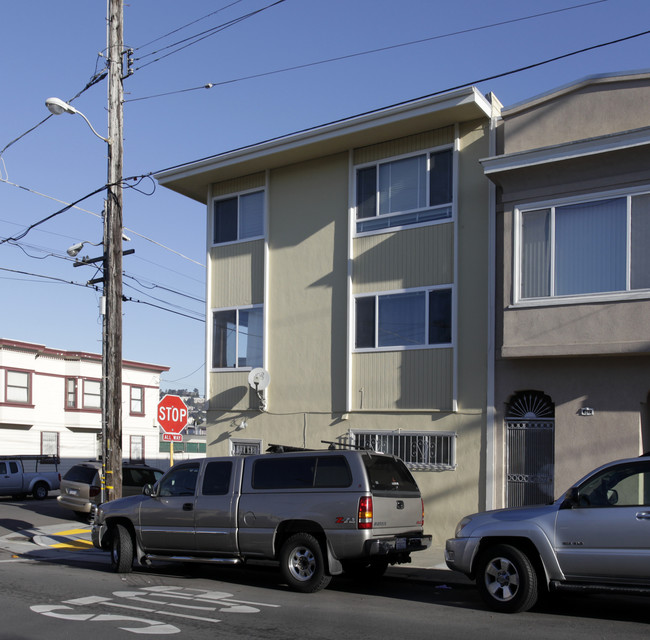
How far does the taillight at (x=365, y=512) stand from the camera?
33.0 ft

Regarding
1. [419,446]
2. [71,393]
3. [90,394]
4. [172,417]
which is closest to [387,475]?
[419,446]

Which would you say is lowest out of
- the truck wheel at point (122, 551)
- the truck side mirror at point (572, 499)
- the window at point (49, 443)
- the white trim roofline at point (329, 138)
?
the window at point (49, 443)

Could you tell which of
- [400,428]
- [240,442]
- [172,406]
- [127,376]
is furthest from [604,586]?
[127,376]

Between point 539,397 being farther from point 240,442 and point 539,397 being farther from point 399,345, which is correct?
point 240,442

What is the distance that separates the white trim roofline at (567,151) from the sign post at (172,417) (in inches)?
304

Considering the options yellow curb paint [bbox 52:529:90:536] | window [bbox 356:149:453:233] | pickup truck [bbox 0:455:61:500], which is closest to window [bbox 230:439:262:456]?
yellow curb paint [bbox 52:529:90:536]

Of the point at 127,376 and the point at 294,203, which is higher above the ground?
the point at 294,203

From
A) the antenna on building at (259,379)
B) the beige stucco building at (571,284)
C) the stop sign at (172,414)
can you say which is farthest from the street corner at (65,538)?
the beige stucco building at (571,284)

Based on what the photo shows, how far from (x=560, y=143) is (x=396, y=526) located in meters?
7.37

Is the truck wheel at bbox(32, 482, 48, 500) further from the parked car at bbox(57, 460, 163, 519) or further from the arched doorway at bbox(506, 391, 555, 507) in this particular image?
the arched doorway at bbox(506, 391, 555, 507)

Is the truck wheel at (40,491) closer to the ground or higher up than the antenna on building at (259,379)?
closer to the ground

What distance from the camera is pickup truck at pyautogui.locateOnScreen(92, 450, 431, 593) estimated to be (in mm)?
10188

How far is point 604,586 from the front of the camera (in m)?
8.23

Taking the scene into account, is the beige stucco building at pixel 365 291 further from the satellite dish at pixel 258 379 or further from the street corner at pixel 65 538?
the street corner at pixel 65 538
